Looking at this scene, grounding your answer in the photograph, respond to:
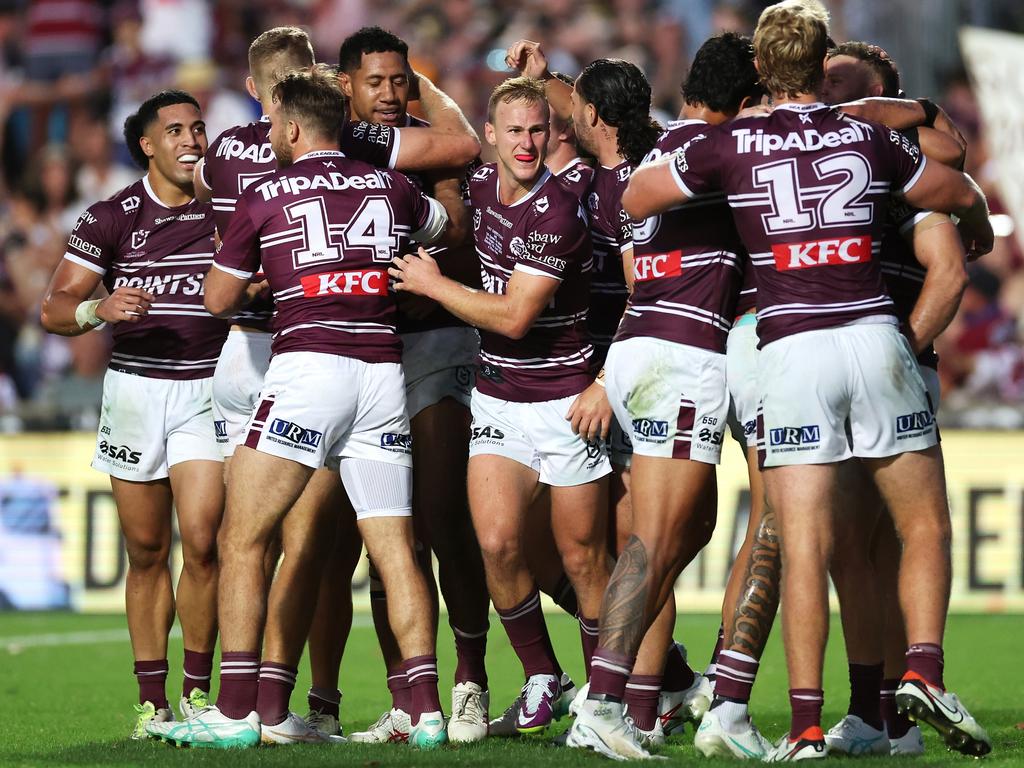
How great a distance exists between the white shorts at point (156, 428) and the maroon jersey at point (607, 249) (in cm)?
192

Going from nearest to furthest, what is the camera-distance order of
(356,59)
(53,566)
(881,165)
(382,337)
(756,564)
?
(881,165) < (756,564) < (382,337) < (356,59) < (53,566)

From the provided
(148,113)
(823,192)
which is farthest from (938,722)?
(148,113)

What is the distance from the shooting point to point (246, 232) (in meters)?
6.13

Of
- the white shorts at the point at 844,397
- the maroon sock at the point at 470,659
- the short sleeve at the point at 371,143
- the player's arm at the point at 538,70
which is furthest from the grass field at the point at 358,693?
the player's arm at the point at 538,70

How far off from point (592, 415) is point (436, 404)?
0.90m

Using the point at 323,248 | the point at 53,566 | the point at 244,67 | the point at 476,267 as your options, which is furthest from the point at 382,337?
the point at 244,67

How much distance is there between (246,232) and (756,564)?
2.46 meters

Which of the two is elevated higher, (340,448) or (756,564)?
(340,448)

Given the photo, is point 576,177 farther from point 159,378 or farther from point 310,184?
point 159,378

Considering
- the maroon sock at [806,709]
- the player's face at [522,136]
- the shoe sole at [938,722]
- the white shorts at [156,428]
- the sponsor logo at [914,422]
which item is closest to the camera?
the shoe sole at [938,722]

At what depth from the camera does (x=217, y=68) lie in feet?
61.9

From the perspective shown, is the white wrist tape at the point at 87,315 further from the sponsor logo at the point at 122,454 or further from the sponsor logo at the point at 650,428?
the sponsor logo at the point at 650,428

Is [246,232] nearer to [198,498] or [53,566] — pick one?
[198,498]

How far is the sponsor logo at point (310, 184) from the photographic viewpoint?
612 cm
